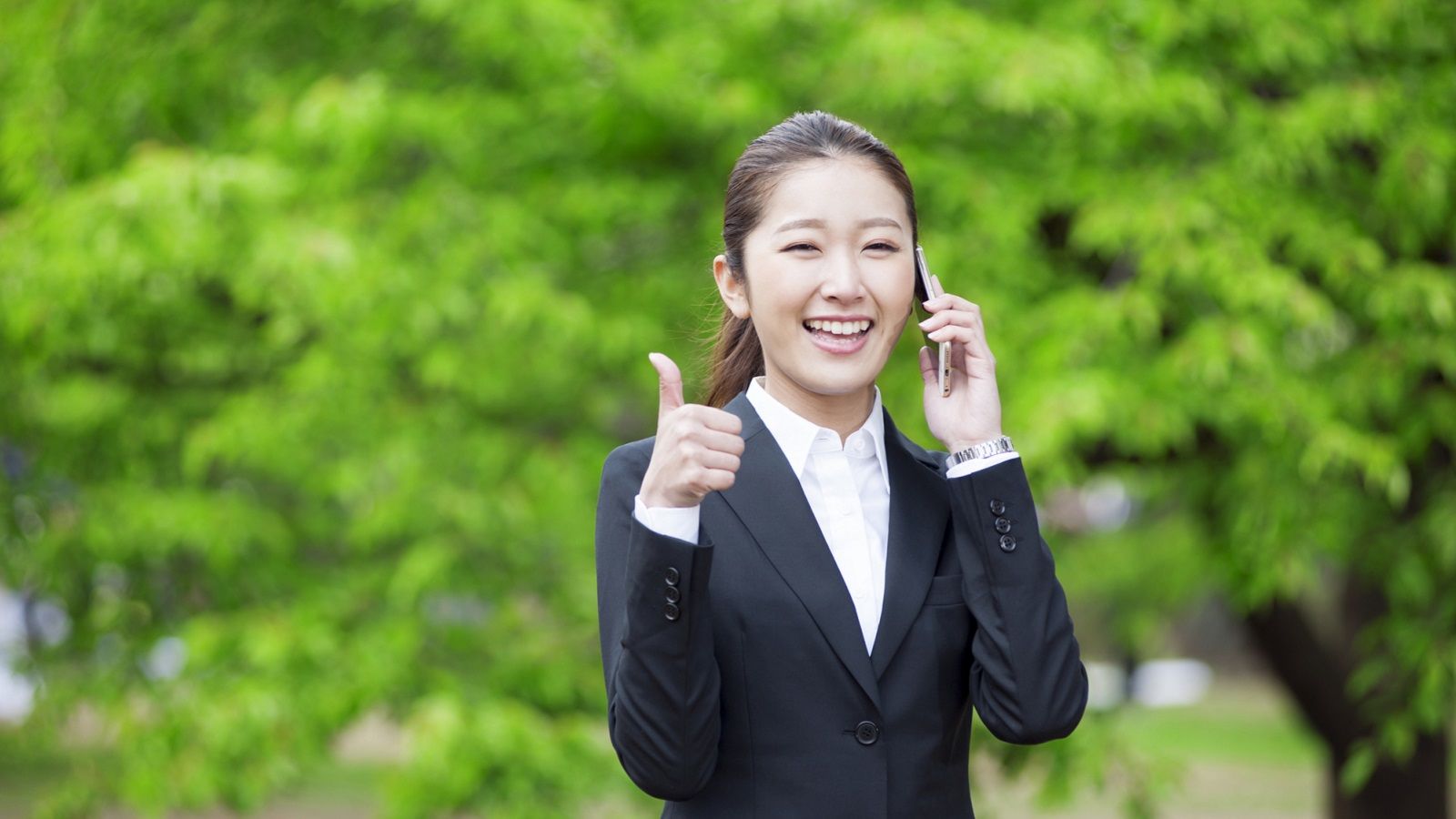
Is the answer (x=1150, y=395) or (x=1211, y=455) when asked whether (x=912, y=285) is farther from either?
(x=1211, y=455)

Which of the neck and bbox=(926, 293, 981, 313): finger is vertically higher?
bbox=(926, 293, 981, 313): finger

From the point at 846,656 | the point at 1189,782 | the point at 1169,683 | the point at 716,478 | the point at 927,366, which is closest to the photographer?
the point at 716,478

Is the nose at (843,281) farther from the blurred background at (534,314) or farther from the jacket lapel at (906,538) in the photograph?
the blurred background at (534,314)

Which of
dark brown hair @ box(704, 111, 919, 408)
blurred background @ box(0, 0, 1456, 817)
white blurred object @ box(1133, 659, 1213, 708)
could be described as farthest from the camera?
white blurred object @ box(1133, 659, 1213, 708)

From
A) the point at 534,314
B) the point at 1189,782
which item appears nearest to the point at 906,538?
the point at 534,314

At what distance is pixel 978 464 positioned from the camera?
1893 millimetres

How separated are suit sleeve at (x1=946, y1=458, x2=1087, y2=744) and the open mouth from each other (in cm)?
21

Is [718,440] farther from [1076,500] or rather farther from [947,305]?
[1076,500]

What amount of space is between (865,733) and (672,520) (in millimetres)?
363

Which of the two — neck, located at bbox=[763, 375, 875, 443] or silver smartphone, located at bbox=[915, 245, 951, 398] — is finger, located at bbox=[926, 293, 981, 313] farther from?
neck, located at bbox=[763, 375, 875, 443]

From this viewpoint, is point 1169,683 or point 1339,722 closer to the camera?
point 1339,722

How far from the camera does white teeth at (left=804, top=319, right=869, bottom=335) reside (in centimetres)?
191

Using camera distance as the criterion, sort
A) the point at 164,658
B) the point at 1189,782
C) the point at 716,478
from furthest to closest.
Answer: the point at 1189,782, the point at 164,658, the point at 716,478

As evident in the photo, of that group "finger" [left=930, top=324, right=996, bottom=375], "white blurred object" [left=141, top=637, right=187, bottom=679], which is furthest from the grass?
"finger" [left=930, top=324, right=996, bottom=375]
